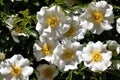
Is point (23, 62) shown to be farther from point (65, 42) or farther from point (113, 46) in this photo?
point (113, 46)

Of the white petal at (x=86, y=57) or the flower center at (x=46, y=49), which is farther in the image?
the flower center at (x=46, y=49)

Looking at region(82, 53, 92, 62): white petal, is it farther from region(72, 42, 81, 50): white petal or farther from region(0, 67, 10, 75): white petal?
region(0, 67, 10, 75): white petal

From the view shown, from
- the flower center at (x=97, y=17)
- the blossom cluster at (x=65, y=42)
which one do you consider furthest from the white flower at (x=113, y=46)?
the flower center at (x=97, y=17)

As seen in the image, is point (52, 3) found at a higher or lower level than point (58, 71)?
higher

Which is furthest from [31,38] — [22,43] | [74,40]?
[74,40]

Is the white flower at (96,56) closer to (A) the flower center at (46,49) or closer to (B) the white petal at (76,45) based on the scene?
(B) the white petal at (76,45)

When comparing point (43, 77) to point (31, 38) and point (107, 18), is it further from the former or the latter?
point (107, 18)

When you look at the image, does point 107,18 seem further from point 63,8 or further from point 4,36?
point 4,36
